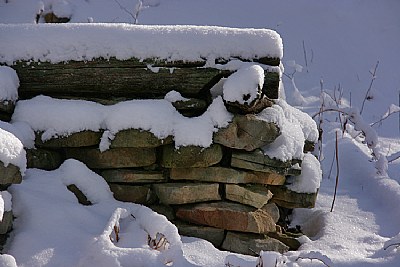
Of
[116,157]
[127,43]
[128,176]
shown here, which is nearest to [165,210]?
[128,176]

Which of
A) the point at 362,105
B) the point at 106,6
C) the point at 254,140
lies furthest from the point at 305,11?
the point at 254,140

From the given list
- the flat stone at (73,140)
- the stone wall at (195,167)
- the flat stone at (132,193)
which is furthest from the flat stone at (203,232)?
the flat stone at (73,140)

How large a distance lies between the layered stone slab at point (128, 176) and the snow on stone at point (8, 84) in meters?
0.68

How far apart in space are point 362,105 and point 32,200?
4.30 meters

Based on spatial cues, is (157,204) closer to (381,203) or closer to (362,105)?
(381,203)

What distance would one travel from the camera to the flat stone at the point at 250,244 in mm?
3164

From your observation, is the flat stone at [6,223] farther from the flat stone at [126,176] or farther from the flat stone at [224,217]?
the flat stone at [224,217]

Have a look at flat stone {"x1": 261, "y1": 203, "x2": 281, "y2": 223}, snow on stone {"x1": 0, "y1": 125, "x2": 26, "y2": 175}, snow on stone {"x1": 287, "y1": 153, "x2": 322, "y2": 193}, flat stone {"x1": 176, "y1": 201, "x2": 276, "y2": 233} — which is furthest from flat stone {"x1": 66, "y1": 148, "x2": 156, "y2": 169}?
snow on stone {"x1": 287, "y1": 153, "x2": 322, "y2": 193}

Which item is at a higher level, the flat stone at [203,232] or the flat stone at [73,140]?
the flat stone at [73,140]

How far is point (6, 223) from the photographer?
2.58 metres

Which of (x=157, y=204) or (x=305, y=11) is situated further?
(x=305, y=11)

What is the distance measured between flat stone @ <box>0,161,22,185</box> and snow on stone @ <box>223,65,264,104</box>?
48.0 inches

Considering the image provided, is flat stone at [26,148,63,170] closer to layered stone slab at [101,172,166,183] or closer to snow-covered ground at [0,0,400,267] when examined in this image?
snow-covered ground at [0,0,400,267]

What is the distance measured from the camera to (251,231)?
10.5 ft
